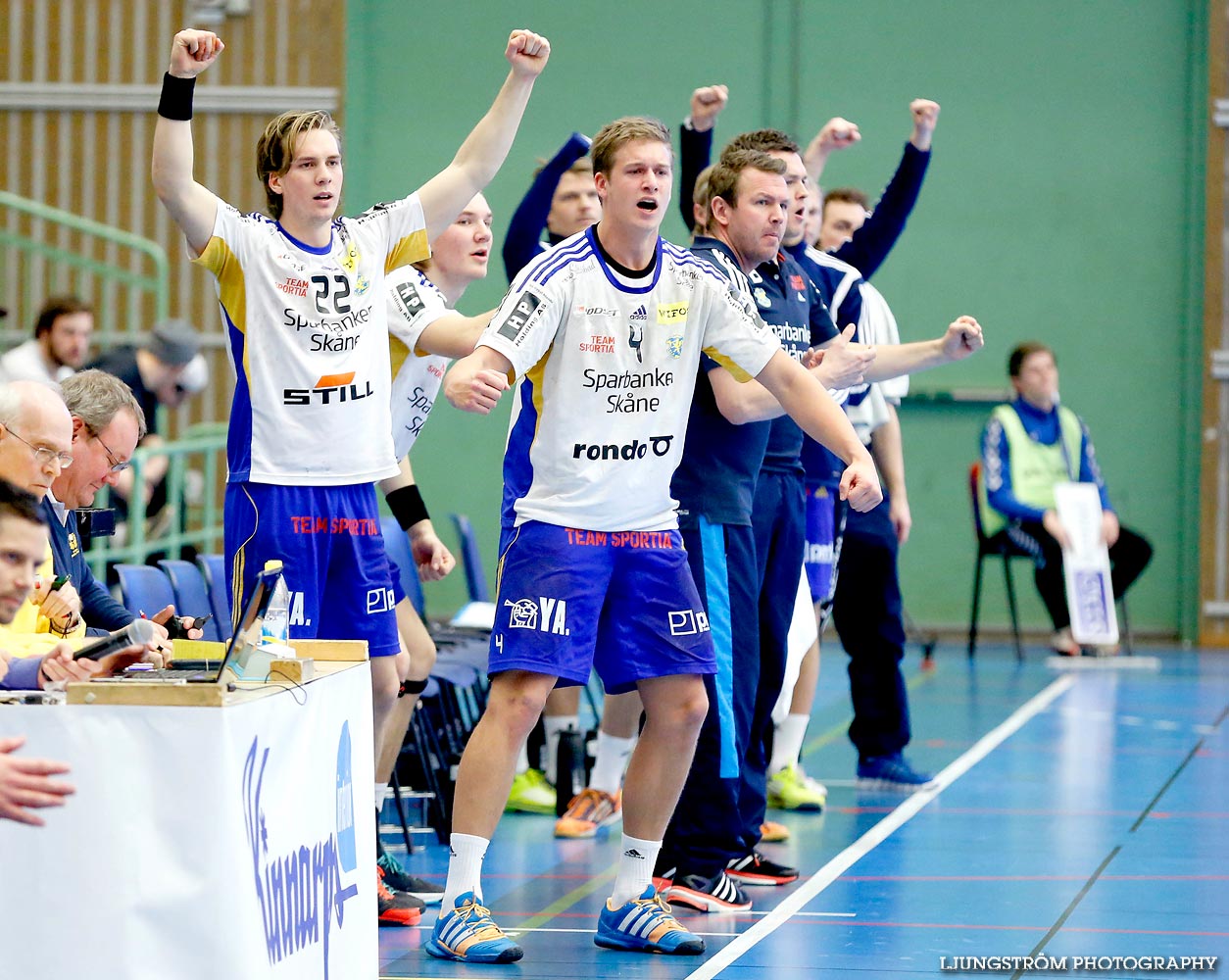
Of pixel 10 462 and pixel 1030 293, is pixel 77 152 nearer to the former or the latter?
pixel 1030 293

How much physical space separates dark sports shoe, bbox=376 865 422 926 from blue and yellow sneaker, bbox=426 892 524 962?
0.45m

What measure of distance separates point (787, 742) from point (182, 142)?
11.4 ft

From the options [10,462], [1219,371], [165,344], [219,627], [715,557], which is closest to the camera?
[10,462]

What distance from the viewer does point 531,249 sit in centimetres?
584

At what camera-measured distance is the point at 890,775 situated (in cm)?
683

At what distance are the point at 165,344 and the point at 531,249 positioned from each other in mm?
3868

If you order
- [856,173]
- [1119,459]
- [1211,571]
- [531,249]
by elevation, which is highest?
[856,173]

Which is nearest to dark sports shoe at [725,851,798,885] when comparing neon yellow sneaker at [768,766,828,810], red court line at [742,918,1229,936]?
red court line at [742,918,1229,936]

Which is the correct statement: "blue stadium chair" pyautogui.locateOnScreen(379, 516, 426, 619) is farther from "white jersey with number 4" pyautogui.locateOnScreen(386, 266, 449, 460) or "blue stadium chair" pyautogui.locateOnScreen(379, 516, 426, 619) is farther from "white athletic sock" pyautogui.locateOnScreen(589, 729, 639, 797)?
"white jersey with number 4" pyautogui.locateOnScreen(386, 266, 449, 460)

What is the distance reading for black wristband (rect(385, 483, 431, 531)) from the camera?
206 inches

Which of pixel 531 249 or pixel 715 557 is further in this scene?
pixel 531 249

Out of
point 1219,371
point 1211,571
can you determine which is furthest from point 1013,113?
point 1211,571

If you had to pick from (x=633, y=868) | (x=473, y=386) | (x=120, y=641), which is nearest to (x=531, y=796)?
(x=633, y=868)

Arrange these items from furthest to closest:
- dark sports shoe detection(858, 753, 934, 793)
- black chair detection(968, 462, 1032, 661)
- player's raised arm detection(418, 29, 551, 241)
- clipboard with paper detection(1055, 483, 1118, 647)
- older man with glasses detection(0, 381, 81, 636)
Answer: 1. black chair detection(968, 462, 1032, 661)
2. clipboard with paper detection(1055, 483, 1118, 647)
3. dark sports shoe detection(858, 753, 934, 793)
4. player's raised arm detection(418, 29, 551, 241)
5. older man with glasses detection(0, 381, 81, 636)
